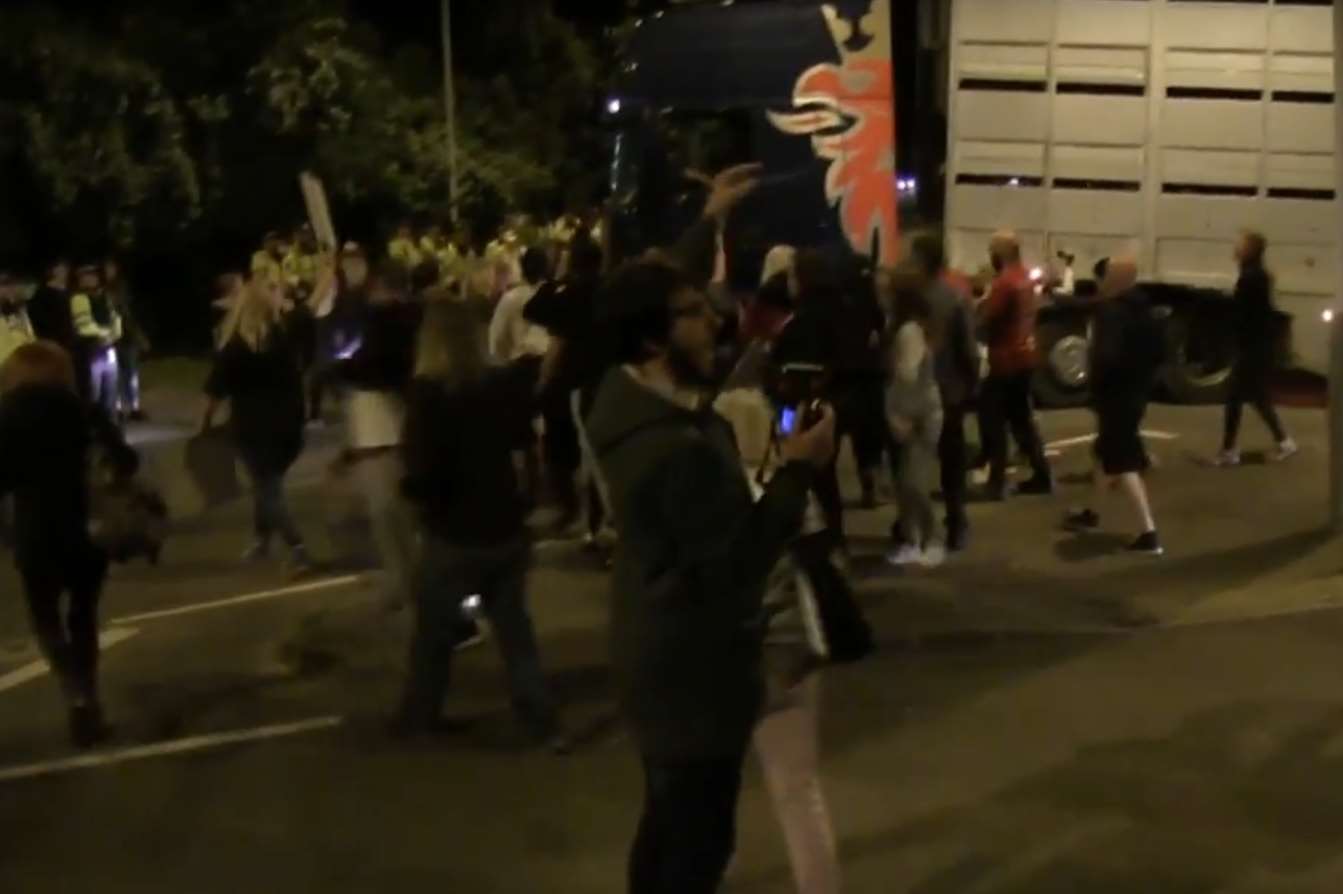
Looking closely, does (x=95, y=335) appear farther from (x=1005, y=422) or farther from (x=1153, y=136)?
(x=1153, y=136)

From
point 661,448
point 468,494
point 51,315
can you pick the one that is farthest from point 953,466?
point 51,315

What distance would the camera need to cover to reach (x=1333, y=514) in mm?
12039

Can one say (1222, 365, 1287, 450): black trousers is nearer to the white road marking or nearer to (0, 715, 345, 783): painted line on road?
the white road marking

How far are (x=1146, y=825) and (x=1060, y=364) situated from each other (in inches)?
424

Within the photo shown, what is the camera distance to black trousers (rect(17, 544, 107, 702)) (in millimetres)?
8273

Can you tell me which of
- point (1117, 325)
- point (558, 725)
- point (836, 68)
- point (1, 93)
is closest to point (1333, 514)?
point (1117, 325)

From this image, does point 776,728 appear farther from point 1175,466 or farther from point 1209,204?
point 1209,204

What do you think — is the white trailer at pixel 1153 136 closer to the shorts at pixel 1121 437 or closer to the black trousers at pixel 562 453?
the shorts at pixel 1121 437

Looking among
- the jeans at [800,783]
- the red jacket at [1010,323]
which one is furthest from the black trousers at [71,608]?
the red jacket at [1010,323]

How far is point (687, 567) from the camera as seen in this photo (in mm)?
4734

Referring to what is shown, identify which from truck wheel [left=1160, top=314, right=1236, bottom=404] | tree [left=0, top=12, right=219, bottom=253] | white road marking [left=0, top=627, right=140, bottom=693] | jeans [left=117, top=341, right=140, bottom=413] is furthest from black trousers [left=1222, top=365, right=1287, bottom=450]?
tree [left=0, top=12, right=219, bottom=253]

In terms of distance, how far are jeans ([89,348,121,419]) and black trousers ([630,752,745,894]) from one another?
1432 cm

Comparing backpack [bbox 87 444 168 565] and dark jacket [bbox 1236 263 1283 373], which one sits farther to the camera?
dark jacket [bbox 1236 263 1283 373]

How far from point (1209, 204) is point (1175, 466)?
10.5ft
